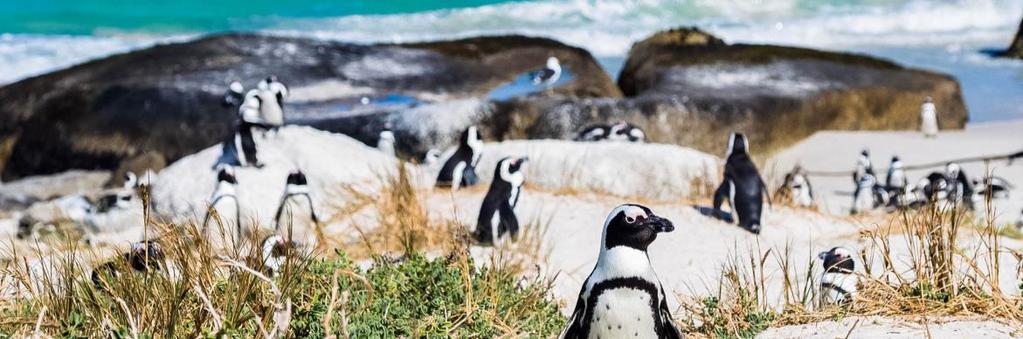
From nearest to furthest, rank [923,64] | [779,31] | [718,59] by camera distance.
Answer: [718,59], [923,64], [779,31]

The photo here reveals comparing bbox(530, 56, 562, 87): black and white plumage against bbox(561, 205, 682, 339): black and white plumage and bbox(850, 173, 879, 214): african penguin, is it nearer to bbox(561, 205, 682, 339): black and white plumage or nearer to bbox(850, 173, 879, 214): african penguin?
bbox(850, 173, 879, 214): african penguin

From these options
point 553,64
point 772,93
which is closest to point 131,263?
point 772,93

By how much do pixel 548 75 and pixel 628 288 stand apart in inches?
526

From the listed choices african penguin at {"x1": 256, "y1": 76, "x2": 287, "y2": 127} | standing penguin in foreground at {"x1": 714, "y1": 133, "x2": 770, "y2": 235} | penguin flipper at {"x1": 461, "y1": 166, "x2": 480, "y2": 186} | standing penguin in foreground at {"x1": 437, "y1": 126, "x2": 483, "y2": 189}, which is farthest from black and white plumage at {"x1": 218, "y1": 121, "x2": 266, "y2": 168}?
standing penguin in foreground at {"x1": 714, "y1": 133, "x2": 770, "y2": 235}

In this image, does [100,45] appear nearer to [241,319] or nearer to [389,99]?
[389,99]

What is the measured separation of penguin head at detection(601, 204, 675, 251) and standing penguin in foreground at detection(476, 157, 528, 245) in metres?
3.28

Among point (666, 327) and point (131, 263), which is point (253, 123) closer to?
point (131, 263)

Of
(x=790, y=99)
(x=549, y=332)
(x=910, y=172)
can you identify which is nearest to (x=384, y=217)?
(x=549, y=332)

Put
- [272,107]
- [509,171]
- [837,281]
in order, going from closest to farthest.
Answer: [837,281] → [509,171] → [272,107]

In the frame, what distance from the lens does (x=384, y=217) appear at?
6.69 meters

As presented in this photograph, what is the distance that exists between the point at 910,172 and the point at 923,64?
1902 cm

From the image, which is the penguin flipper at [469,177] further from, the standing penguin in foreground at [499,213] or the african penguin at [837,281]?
the african penguin at [837,281]

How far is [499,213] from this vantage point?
7234mm

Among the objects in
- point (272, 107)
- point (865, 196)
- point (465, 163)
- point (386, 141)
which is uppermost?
point (272, 107)
